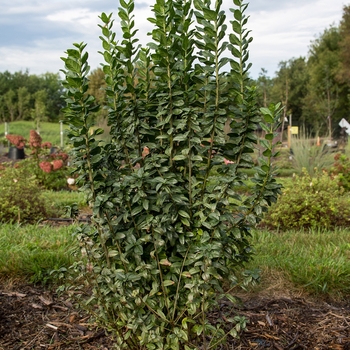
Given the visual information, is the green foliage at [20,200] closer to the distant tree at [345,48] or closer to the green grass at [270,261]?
the green grass at [270,261]

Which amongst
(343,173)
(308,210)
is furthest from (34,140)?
(343,173)

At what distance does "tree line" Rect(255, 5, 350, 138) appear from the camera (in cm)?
3381

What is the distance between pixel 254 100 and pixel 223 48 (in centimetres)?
27

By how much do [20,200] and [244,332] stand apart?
4.09 metres

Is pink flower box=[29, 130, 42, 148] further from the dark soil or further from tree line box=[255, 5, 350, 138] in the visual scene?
tree line box=[255, 5, 350, 138]

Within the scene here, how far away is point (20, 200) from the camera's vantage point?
19.1ft

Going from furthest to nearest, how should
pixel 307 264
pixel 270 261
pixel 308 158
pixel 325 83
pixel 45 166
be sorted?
pixel 325 83 → pixel 308 158 → pixel 45 166 → pixel 270 261 → pixel 307 264

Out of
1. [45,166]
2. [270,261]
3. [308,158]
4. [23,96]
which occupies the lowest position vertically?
[270,261]

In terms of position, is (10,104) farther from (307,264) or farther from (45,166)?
(307,264)

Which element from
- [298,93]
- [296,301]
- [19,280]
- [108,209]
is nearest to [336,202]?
[296,301]

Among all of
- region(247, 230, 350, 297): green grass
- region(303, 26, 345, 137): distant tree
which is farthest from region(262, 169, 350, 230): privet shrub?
region(303, 26, 345, 137): distant tree

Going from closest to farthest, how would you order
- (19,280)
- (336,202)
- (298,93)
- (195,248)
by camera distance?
(195,248) → (19,280) → (336,202) → (298,93)

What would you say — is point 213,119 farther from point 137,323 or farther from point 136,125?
point 137,323

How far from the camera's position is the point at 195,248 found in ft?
6.31
